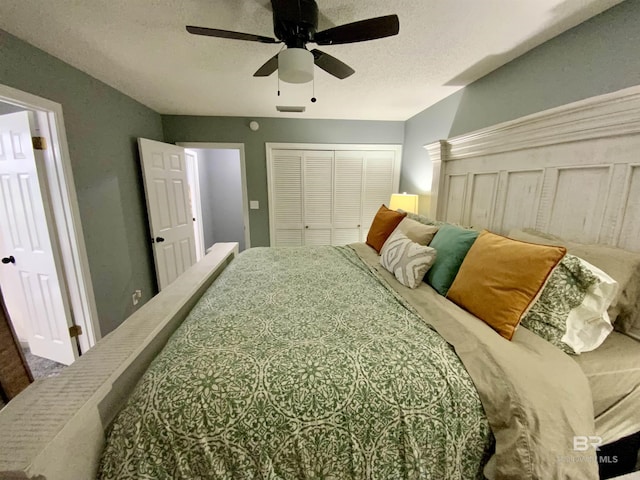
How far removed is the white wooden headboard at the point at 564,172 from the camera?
110 centimetres

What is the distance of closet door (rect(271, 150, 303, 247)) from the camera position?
11.3 ft

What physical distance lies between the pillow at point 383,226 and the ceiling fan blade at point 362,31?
132 cm

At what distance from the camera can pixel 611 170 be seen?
1.15 m

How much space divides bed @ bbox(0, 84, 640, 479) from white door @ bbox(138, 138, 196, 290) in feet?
6.31

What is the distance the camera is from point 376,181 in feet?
12.0

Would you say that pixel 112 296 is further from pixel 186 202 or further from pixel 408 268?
pixel 408 268

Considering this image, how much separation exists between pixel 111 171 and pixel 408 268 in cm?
270

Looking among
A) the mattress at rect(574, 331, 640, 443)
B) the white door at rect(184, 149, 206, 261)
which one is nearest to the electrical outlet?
the white door at rect(184, 149, 206, 261)

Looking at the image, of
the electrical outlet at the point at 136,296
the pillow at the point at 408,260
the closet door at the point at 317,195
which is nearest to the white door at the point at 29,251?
the electrical outlet at the point at 136,296

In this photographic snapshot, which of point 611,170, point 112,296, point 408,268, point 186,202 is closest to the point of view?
point 611,170

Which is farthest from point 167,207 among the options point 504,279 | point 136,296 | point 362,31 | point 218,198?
point 504,279

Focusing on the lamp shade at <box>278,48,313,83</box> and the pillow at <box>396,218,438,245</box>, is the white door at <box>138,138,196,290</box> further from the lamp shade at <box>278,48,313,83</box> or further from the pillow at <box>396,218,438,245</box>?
the pillow at <box>396,218,438,245</box>

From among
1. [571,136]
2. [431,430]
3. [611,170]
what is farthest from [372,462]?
[571,136]

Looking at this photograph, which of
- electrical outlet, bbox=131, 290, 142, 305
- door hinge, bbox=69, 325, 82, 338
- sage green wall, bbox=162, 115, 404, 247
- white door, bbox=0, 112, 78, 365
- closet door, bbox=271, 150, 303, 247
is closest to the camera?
white door, bbox=0, 112, 78, 365
